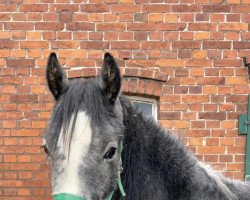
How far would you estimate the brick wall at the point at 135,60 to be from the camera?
5.66m

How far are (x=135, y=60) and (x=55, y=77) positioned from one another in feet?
9.15

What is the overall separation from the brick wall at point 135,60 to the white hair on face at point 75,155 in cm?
299

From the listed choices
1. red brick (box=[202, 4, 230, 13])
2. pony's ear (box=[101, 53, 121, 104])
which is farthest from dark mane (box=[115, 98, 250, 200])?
red brick (box=[202, 4, 230, 13])

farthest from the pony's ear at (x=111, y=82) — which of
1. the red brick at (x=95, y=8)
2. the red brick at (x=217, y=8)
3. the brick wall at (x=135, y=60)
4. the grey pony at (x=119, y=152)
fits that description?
the red brick at (x=217, y=8)

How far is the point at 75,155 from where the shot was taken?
103 inches

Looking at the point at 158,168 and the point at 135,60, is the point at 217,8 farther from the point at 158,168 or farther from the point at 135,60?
the point at 158,168

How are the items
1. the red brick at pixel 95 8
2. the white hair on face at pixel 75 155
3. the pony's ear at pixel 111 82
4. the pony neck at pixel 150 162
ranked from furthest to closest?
the red brick at pixel 95 8, the pony neck at pixel 150 162, the pony's ear at pixel 111 82, the white hair on face at pixel 75 155

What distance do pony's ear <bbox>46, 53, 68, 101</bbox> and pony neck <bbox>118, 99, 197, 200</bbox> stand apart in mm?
401

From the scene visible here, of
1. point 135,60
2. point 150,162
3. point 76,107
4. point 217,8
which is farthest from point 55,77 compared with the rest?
point 217,8

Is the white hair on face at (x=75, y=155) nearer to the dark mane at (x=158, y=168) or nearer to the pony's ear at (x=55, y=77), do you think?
the pony's ear at (x=55, y=77)

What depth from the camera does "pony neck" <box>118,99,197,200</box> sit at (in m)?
3.01

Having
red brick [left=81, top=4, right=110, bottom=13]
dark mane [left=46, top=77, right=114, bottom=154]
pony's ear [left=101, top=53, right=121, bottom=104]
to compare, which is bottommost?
dark mane [left=46, top=77, right=114, bottom=154]

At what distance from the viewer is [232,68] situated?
5688mm

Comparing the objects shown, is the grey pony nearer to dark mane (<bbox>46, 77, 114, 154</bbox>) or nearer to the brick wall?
dark mane (<bbox>46, 77, 114, 154</bbox>)
